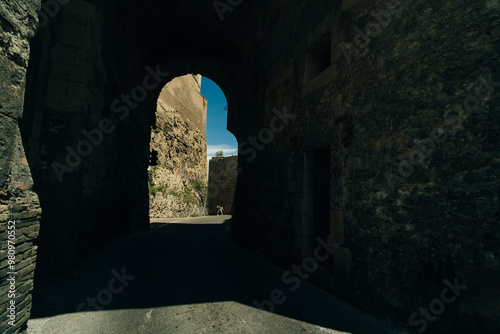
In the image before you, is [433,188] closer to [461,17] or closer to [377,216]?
[377,216]

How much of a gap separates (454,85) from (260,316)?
129 inches

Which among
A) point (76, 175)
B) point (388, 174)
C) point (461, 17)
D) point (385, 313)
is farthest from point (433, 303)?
point (76, 175)

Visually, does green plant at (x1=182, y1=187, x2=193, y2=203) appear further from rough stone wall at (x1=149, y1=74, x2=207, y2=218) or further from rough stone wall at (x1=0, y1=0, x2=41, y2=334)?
rough stone wall at (x1=0, y1=0, x2=41, y2=334)

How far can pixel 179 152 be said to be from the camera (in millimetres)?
21656

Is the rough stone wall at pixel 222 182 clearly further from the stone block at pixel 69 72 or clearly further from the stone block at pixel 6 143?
the stone block at pixel 6 143

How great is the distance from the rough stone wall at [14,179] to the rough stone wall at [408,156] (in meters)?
3.76

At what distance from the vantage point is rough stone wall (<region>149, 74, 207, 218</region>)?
18141 mm

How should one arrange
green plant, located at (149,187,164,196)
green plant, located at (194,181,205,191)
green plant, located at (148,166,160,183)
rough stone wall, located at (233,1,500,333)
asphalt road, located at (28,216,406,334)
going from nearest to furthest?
rough stone wall, located at (233,1,500,333) → asphalt road, located at (28,216,406,334) → green plant, located at (149,187,164,196) → green plant, located at (148,166,160,183) → green plant, located at (194,181,205,191)

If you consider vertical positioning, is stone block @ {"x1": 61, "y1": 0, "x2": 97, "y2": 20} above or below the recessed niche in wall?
above

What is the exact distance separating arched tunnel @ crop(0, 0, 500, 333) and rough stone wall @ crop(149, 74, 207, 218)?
9.62 metres

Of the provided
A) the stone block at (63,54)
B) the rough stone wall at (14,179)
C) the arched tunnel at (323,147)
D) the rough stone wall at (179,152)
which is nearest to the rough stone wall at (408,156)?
the arched tunnel at (323,147)

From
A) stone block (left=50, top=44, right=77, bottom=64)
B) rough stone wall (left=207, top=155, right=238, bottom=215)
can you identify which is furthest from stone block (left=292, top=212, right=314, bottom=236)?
rough stone wall (left=207, top=155, right=238, bottom=215)

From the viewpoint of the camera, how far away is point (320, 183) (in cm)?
484

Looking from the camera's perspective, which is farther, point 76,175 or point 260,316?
point 76,175
